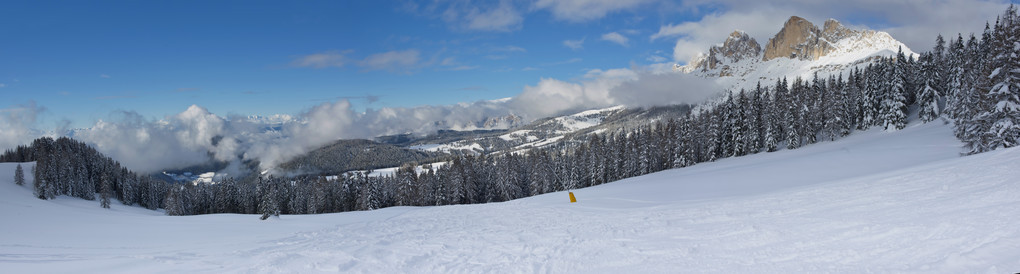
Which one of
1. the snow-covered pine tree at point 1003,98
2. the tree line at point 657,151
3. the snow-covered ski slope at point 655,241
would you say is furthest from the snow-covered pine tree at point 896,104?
the snow-covered ski slope at point 655,241

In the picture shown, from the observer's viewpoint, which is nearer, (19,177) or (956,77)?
(956,77)

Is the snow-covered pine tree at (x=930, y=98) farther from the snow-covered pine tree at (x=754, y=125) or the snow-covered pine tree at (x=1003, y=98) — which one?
the snow-covered pine tree at (x=1003, y=98)

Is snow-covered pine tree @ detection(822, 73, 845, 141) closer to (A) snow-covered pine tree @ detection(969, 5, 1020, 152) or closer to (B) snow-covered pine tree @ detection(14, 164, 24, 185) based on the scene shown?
(A) snow-covered pine tree @ detection(969, 5, 1020, 152)

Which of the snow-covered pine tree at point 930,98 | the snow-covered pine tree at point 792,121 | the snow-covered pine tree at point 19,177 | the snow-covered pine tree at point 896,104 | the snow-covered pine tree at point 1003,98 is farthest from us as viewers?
the snow-covered pine tree at point 19,177

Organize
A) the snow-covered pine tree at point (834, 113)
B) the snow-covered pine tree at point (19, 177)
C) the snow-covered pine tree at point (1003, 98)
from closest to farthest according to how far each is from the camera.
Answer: the snow-covered pine tree at point (1003, 98) → the snow-covered pine tree at point (834, 113) → the snow-covered pine tree at point (19, 177)

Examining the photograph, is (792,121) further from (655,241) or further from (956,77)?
(655,241)

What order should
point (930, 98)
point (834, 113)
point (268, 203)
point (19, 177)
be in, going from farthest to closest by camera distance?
point (19, 177), point (834, 113), point (930, 98), point (268, 203)

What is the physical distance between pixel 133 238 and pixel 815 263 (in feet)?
71.4

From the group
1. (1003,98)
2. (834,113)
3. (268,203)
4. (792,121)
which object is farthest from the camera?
(834,113)

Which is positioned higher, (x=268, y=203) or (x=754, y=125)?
(x=754, y=125)

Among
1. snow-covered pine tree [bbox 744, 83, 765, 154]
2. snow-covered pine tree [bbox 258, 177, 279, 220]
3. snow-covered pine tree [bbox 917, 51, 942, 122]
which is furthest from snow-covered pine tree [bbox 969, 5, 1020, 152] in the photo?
snow-covered pine tree [bbox 258, 177, 279, 220]

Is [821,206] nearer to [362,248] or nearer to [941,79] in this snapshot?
[362,248]

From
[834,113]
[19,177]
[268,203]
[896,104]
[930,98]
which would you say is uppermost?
[930,98]

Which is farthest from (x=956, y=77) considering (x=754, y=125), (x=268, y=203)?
(x=268, y=203)
